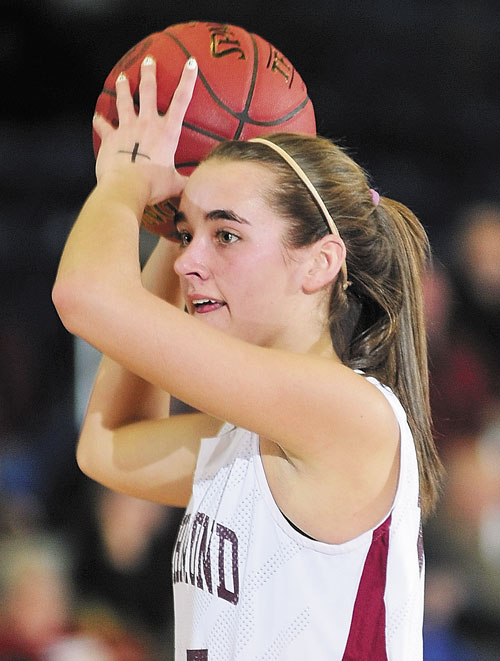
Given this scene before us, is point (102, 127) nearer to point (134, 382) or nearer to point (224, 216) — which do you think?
point (224, 216)

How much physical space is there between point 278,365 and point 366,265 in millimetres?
369

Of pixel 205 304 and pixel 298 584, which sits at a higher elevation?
pixel 205 304

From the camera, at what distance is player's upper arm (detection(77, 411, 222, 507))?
1.68 meters

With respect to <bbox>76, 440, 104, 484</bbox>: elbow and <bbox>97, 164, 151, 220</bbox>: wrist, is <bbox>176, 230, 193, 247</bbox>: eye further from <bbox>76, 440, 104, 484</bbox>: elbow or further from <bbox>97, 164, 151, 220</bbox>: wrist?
<bbox>76, 440, 104, 484</bbox>: elbow

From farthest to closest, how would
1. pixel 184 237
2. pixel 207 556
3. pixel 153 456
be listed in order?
pixel 153 456 → pixel 184 237 → pixel 207 556

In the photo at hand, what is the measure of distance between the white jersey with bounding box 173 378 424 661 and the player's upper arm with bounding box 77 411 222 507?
0.26 meters

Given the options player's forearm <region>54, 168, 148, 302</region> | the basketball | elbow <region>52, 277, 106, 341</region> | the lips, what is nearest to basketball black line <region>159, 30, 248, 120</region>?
the basketball

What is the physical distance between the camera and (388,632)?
1.32 meters

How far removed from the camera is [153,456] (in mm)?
1694

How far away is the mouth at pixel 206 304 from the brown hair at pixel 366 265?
6.0 inches

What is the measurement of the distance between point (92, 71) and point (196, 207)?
101 inches

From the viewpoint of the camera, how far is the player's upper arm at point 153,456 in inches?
66.0

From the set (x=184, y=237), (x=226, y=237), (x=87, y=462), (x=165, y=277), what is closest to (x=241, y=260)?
(x=226, y=237)

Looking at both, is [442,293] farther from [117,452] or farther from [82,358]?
[117,452]
